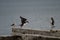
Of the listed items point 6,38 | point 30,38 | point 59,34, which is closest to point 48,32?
point 59,34

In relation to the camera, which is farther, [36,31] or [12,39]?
[36,31]

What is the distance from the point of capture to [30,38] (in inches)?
295

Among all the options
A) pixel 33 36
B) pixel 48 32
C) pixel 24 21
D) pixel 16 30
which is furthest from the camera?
pixel 24 21

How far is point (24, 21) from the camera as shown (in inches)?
374

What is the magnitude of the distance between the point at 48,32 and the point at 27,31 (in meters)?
0.95

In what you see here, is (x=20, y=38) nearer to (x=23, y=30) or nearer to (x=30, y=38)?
(x=30, y=38)

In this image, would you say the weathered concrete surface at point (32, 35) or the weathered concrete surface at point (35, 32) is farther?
the weathered concrete surface at point (35, 32)

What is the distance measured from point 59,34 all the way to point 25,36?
4.21 ft

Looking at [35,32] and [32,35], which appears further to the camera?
[35,32]

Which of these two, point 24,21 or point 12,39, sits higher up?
point 24,21

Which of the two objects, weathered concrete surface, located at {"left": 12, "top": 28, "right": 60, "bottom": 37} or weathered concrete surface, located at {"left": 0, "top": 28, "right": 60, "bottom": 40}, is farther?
weathered concrete surface, located at {"left": 12, "top": 28, "right": 60, "bottom": 37}

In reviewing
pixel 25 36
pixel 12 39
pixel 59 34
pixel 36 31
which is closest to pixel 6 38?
pixel 12 39

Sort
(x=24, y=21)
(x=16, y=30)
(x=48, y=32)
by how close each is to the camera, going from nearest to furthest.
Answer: (x=48, y=32) < (x=16, y=30) < (x=24, y=21)

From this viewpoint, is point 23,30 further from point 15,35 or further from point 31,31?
point 15,35
